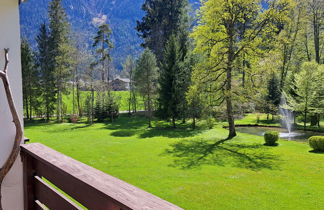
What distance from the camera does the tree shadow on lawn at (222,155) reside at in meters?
8.55

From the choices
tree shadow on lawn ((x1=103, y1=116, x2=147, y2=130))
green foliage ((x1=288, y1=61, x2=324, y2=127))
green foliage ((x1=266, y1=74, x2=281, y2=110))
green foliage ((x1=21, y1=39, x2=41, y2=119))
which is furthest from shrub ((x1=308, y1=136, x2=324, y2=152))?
green foliage ((x1=21, y1=39, x2=41, y2=119))

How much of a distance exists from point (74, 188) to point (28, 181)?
74cm

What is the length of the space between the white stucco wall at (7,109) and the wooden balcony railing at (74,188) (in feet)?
0.50

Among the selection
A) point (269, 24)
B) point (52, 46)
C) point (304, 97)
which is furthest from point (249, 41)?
point (52, 46)

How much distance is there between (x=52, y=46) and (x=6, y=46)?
2263 centimetres

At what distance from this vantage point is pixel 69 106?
1040 inches

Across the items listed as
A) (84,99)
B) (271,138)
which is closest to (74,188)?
(271,138)

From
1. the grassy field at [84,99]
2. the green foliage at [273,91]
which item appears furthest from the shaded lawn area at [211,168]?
the grassy field at [84,99]

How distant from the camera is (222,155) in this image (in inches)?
385

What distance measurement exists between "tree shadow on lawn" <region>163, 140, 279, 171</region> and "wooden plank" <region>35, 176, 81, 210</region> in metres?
6.78

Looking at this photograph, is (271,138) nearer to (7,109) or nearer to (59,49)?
(7,109)

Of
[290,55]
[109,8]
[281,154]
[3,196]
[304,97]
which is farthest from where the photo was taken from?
[109,8]

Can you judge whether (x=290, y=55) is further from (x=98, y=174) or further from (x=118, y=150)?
(x=98, y=174)

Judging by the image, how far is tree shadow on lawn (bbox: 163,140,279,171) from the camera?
8.55 meters
